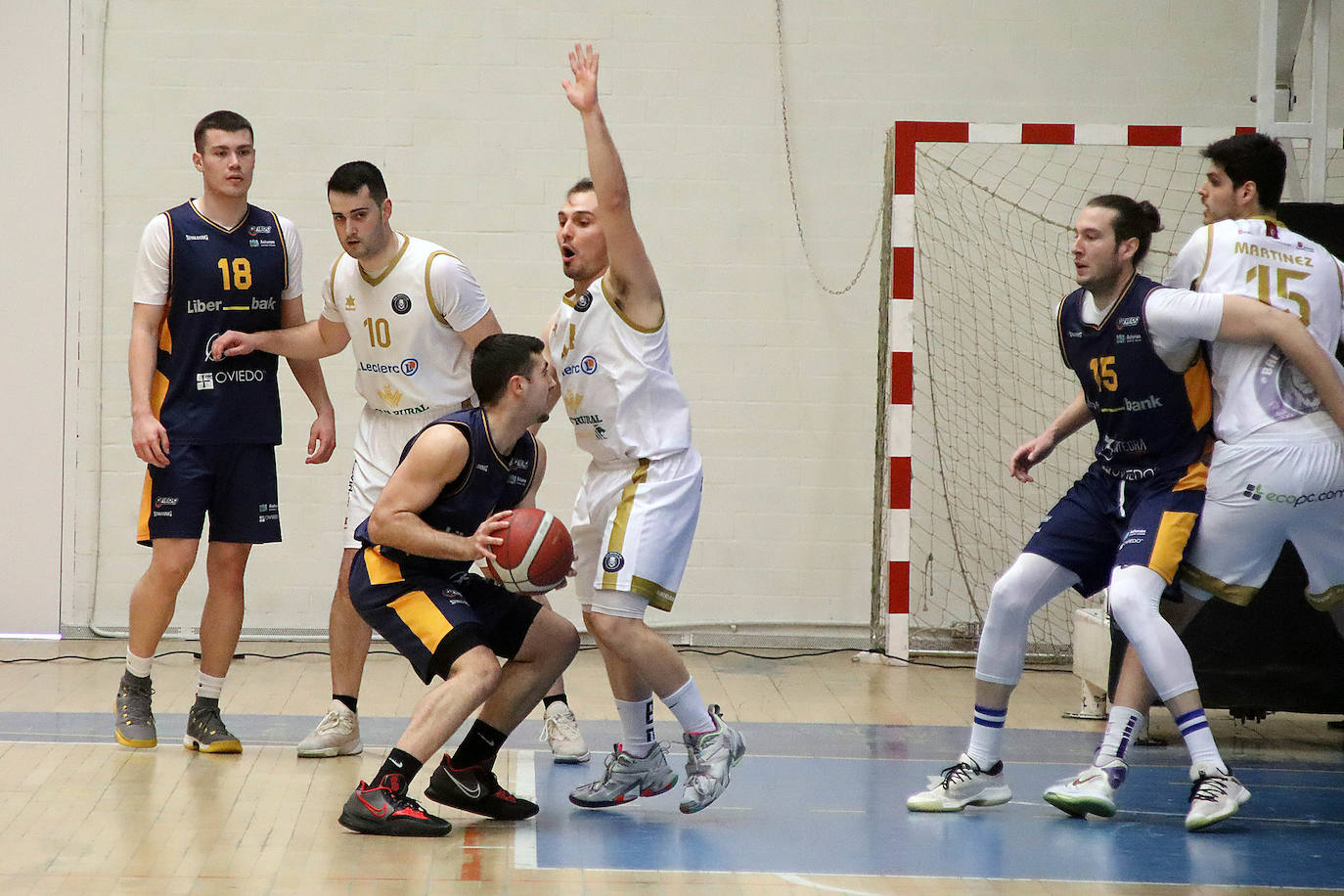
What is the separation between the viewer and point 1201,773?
14.3ft

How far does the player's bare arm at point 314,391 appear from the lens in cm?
539

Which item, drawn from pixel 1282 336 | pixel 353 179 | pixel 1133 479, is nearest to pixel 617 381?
pixel 353 179

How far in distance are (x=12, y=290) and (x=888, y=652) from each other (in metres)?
5.00

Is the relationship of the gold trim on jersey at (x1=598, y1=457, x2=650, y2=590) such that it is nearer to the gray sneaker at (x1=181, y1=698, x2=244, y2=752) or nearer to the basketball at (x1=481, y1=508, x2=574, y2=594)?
the basketball at (x1=481, y1=508, x2=574, y2=594)

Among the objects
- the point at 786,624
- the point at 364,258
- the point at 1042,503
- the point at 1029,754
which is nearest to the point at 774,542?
the point at 786,624

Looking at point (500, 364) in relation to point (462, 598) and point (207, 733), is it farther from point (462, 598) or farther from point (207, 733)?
point (207, 733)

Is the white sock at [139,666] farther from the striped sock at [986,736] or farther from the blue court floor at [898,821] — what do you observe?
the striped sock at [986,736]

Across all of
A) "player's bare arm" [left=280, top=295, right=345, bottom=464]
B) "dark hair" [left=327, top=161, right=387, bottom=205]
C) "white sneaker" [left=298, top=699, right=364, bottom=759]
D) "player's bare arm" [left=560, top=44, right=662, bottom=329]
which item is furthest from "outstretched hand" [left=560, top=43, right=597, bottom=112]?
"white sneaker" [left=298, top=699, right=364, bottom=759]

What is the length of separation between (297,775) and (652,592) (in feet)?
4.82

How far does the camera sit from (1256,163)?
4.55m

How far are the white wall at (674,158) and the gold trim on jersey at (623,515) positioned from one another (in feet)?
12.2

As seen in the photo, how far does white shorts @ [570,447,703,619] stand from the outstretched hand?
1039mm

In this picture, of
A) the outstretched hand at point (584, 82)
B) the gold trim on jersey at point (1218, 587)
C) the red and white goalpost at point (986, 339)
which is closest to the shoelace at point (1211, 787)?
the gold trim on jersey at point (1218, 587)

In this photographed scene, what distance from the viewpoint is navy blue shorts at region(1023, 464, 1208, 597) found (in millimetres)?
4348
